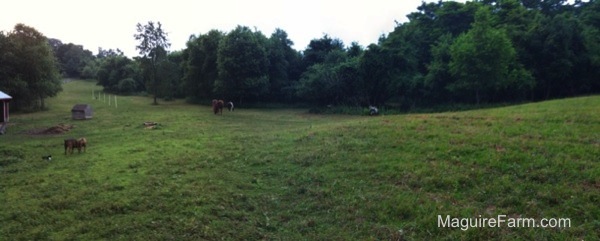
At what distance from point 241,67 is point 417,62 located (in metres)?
20.2

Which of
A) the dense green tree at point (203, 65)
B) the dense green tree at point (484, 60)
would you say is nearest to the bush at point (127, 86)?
the dense green tree at point (203, 65)

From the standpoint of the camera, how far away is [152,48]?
48969 mm

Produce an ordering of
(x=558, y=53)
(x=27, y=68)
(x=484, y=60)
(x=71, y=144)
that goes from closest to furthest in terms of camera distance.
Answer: (x=71, y=144), (x=484, y=60), (x=558, y=53), (x=27, y=68)

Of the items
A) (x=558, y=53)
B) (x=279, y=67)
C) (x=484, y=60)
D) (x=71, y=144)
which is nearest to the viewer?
(x=71, y=144)

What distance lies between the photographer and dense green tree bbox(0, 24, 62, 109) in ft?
118

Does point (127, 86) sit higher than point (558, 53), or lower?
lower

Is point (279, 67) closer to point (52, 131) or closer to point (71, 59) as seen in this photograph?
point (52, 131)

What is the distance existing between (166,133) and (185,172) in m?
9.93

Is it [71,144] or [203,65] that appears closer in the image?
[71,144]

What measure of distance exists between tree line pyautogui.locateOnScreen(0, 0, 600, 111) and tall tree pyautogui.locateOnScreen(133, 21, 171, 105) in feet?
0.41

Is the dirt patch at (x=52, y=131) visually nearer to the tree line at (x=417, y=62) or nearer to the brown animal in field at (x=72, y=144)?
the brown animal in field at (x=72, y=144)

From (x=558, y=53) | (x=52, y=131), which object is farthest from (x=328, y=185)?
(x=558, y=53)

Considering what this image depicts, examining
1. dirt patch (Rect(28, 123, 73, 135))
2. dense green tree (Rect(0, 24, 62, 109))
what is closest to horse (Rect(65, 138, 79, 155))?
dirt patch (Rect(28, 123, 73, 135))

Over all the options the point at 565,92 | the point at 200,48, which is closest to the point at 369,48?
the point at 565,92
